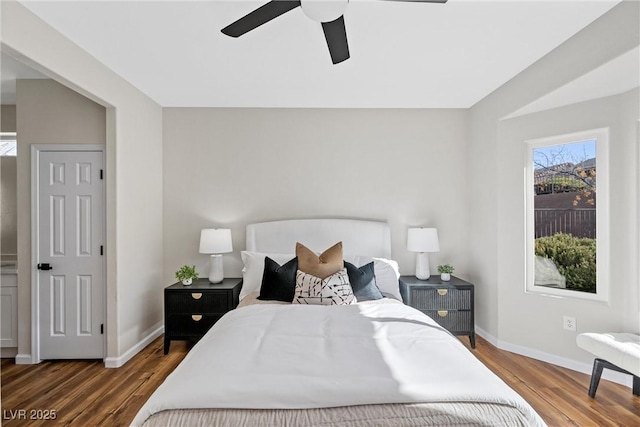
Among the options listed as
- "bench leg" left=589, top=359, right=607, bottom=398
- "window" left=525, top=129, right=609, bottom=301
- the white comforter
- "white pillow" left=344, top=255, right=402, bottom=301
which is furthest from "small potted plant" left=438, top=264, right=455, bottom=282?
the white comforter

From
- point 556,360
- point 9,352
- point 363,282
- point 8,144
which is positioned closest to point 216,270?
point 363,282

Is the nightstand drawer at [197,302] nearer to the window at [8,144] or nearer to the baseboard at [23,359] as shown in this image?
the baseboard at [23,359]

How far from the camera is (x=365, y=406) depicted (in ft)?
5.11

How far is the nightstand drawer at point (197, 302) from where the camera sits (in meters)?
3.74

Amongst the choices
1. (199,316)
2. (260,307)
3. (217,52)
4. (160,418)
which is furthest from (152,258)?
(160,418)

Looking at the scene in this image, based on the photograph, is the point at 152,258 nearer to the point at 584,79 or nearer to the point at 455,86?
the point at 455,86

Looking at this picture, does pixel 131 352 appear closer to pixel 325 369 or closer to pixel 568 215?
pixel 325 369

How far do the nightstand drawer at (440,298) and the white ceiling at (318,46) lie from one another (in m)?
2.00

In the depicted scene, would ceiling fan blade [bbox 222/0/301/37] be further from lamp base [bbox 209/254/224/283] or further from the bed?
lamp base [bbox 209/254/224/283]

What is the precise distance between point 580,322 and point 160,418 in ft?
11.1

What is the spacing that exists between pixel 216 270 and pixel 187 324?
0.59 metres

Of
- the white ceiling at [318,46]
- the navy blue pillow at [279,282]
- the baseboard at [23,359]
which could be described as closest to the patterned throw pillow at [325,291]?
the navy blue pillow at [279,282]

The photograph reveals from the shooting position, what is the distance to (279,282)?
11.1ft

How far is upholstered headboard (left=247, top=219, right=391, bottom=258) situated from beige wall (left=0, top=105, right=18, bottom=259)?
8.11 ft
